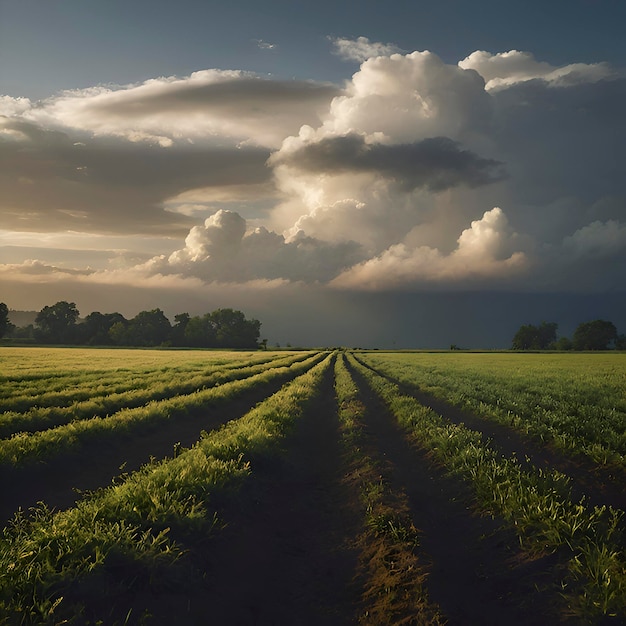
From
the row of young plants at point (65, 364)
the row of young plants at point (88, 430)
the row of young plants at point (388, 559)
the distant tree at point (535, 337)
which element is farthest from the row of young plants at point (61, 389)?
the distant tree at point (535, 337)

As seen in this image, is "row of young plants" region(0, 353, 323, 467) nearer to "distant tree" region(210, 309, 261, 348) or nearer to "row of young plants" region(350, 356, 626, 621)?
"row of young plants" region(350, 356, 626, 621)

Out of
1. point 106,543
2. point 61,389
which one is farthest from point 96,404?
point 106,543

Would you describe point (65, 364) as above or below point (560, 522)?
below

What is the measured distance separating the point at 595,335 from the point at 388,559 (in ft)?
666

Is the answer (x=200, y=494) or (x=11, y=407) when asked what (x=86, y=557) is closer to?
(x=200, y=494)

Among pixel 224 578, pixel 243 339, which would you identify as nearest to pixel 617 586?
pixel 224 578

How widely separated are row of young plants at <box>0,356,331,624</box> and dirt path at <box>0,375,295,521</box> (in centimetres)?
145

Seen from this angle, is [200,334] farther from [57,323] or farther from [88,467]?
[88,467]

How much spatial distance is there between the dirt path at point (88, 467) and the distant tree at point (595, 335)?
639 ft

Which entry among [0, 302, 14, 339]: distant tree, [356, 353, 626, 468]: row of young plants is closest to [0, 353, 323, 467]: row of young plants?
[356, 353, 626, 468]: row of young plants

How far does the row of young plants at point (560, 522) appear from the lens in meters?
5.50

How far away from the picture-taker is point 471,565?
6.79m

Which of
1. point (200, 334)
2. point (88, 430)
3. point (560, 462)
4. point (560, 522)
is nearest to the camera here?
point (560, 522)

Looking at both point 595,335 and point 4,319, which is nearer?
point 4,319
